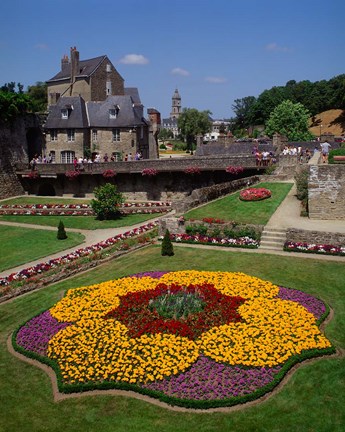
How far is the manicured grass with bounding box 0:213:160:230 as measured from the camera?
107ft

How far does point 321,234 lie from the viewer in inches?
867

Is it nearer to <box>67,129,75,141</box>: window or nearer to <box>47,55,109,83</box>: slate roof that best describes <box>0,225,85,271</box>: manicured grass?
<box>67,129,75,141</box>: window

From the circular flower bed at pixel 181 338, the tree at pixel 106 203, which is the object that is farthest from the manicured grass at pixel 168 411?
the tree at pixel 106 203

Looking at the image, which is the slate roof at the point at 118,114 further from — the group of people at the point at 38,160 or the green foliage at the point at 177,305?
the green foliage at the point at 177,305

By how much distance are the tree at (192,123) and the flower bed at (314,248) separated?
87.0 m

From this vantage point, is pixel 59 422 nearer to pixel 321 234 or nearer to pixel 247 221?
pixel 321 234

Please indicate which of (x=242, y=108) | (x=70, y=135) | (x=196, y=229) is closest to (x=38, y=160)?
(x=70, y=135)

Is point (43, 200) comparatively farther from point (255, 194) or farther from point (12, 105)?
point (255, 194)

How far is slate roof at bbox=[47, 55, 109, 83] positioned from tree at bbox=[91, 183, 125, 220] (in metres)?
26.8

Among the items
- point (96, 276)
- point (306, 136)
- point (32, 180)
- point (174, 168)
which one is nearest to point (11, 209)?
point (32, 180)

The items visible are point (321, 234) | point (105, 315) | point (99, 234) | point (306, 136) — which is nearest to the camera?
point (105, 315)

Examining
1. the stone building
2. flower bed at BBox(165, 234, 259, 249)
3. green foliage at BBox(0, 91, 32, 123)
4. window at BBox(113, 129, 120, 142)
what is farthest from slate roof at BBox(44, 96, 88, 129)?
flower bed at BBox(165, 234, 259, 249)

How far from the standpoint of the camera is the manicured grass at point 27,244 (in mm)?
25234

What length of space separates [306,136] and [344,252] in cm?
6070
